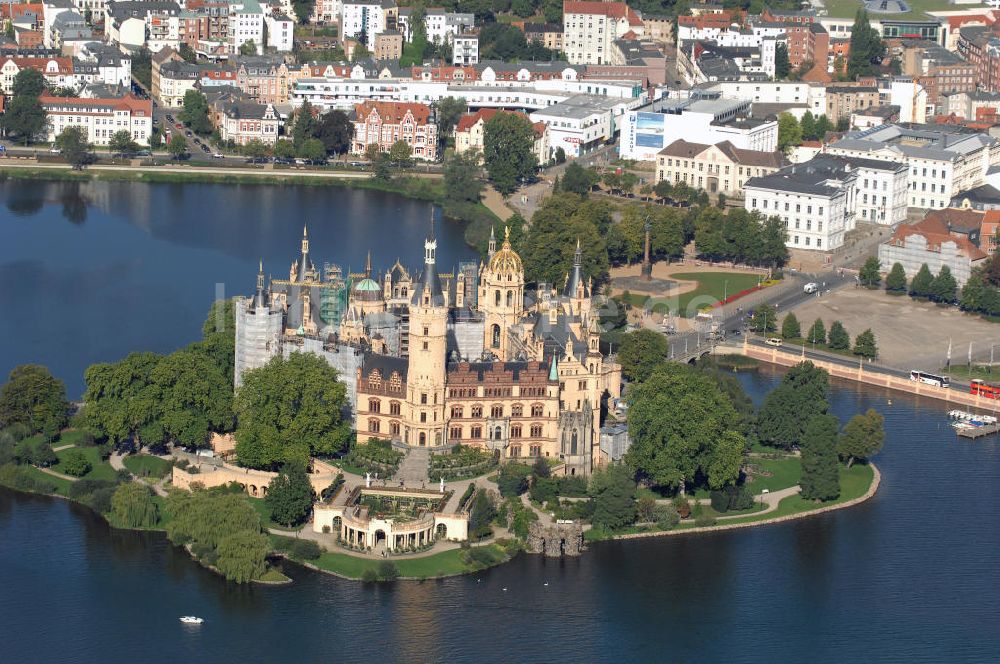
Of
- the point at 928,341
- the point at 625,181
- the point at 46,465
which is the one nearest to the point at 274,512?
the point at 46,465

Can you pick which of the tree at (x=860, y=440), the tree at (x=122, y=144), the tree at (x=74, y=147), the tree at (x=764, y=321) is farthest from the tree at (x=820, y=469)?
the tree at (x=122, y=144)

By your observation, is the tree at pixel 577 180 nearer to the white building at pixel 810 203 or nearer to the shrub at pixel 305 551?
the white building at pixel 810 203

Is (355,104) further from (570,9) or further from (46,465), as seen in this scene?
(46,465)

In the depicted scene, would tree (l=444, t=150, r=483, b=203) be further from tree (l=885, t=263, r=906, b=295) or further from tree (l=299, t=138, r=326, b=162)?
tree (l=885, t=263, r=906, b=295)

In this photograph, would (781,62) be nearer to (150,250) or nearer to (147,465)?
(150,250)

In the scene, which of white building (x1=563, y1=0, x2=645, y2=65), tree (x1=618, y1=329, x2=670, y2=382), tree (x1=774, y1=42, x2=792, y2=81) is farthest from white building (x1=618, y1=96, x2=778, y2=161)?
tree (x1=618, y1=329, x2=670, y2=382)
